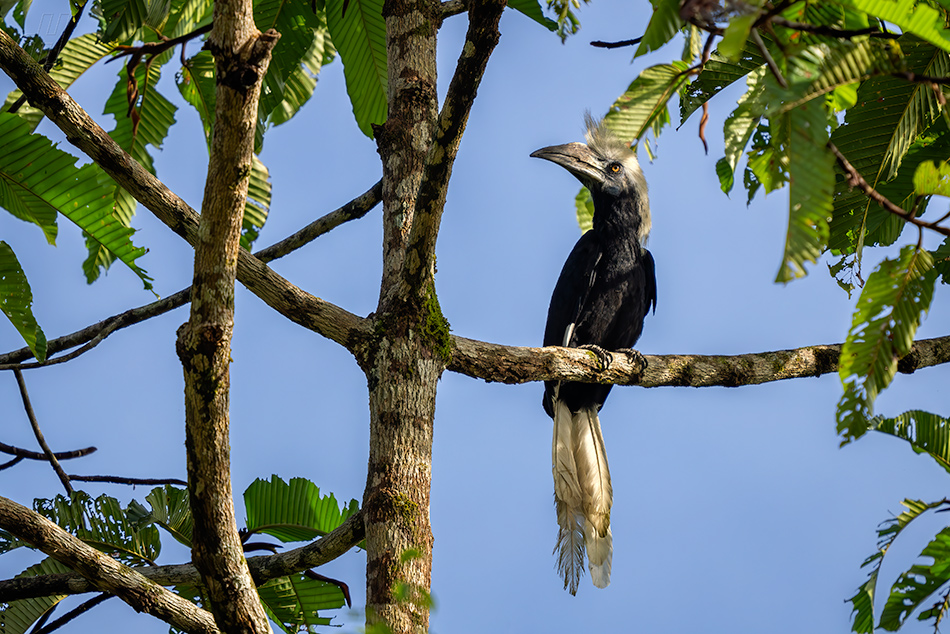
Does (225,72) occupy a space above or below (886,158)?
below

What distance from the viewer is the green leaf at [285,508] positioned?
109 inches

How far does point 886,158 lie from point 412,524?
1.74 metres

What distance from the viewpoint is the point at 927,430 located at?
6.23 ft

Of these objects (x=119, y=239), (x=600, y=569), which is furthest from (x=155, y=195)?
(x=600, y=569)

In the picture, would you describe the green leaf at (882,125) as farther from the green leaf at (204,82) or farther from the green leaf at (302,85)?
the green leaf at (302,85)

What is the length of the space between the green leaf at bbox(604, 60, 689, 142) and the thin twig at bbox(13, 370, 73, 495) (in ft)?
7.66

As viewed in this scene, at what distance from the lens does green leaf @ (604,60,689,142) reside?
4.75ft

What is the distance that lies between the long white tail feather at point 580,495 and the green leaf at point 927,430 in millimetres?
2094

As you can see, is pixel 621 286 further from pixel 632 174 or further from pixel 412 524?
pixel 412 524

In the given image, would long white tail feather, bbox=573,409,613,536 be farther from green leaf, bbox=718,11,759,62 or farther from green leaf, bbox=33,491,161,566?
green leaf, bbox=718,11,759,62

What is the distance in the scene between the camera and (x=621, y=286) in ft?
15.0

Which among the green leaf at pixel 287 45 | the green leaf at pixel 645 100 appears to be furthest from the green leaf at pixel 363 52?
the green leaf at pixel 645 100

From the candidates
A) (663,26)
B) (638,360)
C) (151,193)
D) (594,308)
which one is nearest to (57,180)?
(151,193)

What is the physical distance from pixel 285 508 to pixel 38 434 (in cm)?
108
